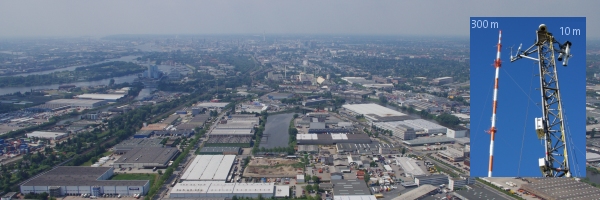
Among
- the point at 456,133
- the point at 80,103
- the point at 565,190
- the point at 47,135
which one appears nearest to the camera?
the point at 565,190

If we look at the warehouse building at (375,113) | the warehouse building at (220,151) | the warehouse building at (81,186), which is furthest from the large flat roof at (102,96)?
the warehouse building at (81,186)

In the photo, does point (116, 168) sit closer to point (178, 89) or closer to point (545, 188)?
point (545, 188)

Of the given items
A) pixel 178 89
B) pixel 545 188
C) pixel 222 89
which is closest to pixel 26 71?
pixel 178 89

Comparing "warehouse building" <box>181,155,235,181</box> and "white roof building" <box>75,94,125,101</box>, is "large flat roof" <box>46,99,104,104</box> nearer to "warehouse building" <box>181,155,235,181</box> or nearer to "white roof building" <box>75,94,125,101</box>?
"white roof building" <box>75,94,125,101</box>

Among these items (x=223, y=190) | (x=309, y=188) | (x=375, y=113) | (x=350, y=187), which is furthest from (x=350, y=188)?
(x=375, y=113)

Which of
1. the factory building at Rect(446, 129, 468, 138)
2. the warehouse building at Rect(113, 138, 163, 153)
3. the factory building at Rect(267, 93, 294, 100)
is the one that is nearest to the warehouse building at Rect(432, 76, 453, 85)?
the factory building at Rect(267, 93, 294, 100)

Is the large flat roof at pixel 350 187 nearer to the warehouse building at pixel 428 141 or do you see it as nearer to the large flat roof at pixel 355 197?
the large flat roof at pixel 355 197

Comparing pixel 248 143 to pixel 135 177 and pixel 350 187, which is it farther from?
pixel 350 187
